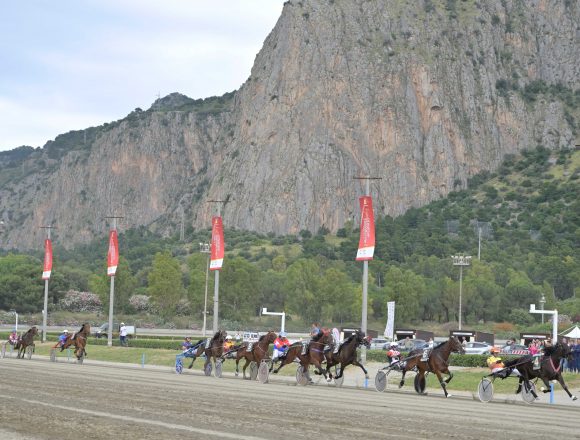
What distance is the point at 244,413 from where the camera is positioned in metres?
23.8

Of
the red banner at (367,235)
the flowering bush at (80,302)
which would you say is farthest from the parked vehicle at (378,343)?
the flowering bush at (80,302)

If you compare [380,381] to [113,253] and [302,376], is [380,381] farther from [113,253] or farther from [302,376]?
[113,253]

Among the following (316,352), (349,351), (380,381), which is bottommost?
(380,381)

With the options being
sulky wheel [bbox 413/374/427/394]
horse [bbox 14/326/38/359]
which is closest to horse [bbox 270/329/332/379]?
sulky wheel [bbox 413/374/427/394]

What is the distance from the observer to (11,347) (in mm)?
61625

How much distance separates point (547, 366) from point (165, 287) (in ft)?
269

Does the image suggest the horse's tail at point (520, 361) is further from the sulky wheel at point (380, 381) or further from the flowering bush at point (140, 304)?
the flowering bush at point (140, 304)

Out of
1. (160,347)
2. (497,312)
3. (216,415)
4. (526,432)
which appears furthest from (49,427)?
(497,312)

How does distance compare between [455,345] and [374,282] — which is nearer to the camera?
[455,345]

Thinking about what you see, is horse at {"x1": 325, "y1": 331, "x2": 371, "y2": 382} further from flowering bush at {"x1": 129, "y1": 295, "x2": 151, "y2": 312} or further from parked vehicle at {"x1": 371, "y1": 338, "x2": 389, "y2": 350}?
flowering bush at {"x1": 129, "y1": 295, "x2": 151, "y2": 312}

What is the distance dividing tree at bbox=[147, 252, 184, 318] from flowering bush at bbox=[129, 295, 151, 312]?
32.2 ft

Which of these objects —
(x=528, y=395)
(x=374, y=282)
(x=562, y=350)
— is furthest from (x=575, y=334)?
(x=374, y=282)

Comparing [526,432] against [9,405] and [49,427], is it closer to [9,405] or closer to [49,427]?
[49,427]

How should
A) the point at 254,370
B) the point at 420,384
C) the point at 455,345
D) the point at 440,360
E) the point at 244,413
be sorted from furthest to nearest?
the point at 254,370
the point at 420,384
the point at 440,360
the point at 455,345
the point at 244,413
